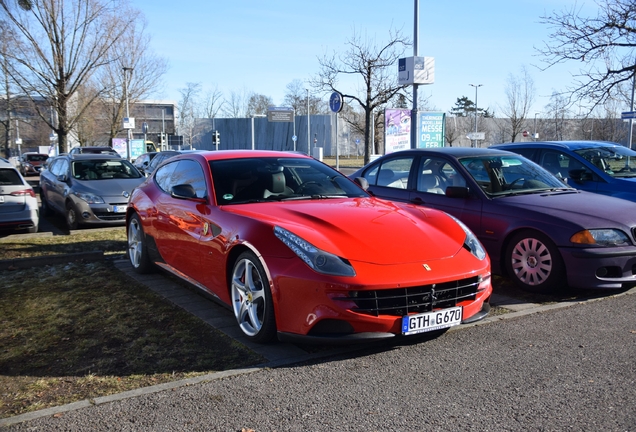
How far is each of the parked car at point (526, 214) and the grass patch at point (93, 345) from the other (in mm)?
3395

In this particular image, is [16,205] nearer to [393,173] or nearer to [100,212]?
[100,212]

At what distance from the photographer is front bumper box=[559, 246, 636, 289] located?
225 inches

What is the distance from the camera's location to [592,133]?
4772 cm

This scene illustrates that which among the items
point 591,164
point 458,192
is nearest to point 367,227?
point 458,192

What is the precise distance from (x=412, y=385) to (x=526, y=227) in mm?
3110

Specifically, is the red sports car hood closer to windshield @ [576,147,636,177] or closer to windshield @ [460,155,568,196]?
windshield @ [460,155,568,196]

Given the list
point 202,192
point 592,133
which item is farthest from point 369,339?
point 592,133

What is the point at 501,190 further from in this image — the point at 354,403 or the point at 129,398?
the point at 129,398

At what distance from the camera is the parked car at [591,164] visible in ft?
28.1

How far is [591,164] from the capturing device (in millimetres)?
8867

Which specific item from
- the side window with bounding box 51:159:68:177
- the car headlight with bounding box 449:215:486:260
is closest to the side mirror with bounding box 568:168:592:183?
the car headlight with bounding box 449:215:486:260

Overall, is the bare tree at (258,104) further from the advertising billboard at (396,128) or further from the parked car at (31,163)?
the advertising billboard at (396,128)

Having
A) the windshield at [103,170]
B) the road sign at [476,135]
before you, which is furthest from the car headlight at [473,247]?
the road sign at [476,135]

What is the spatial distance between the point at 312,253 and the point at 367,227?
68cm
